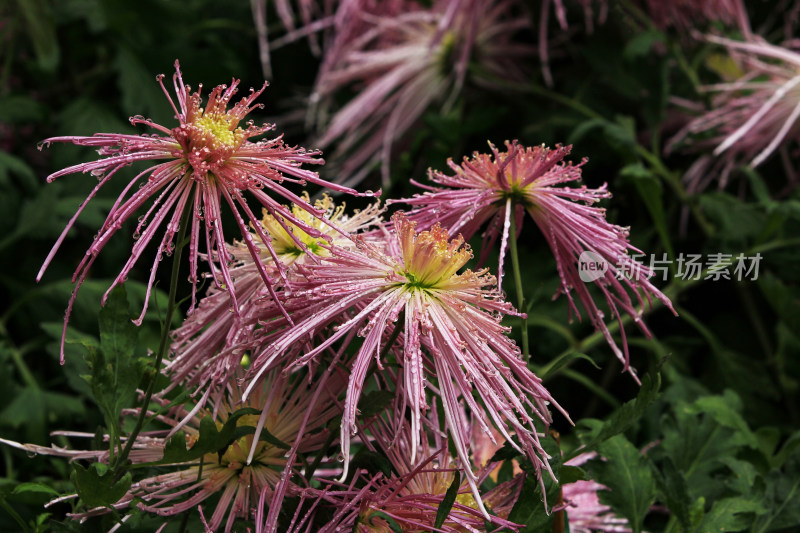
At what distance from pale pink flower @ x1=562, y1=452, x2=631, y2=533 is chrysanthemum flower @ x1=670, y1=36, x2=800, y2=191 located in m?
0.41

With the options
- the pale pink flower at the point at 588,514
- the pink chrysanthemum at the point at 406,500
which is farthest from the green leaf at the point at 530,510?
the pale pink flower at the point at 588,514

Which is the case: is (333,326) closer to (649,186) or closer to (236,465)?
(236,465)

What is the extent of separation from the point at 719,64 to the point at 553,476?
2.34ft

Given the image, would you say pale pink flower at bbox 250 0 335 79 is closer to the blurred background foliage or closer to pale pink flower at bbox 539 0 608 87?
the blurred background foliage

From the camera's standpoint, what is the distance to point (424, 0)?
3.01 feet

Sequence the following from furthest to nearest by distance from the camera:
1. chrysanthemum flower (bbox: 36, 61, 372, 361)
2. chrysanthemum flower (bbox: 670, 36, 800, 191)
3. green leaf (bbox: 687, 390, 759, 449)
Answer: chrysanthemum flower (bbox: 670, 36, 800, 191) → green leaf (bbox: 687, 390, 759, 449) → chrysanthemum flower (bbox: 36, 61, 372, 361)

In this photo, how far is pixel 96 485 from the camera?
1.03 ft

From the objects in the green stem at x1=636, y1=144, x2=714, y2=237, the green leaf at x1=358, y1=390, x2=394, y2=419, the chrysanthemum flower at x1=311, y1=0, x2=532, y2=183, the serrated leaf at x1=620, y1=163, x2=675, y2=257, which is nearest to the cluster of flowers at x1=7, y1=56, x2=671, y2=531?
the green leaf at x1=358, y1=390, x2=394, y2=419

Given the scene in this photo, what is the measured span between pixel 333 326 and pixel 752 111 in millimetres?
605

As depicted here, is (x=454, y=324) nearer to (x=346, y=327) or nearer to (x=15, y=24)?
(x=346, y=327)

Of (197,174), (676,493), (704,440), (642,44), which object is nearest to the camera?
(197,174)

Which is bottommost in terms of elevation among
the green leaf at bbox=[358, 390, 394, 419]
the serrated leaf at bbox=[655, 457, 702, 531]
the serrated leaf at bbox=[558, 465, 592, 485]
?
the serrated leaf at bbox=[655, 457, 702, 531]

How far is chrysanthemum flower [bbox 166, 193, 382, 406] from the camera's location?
333 mm

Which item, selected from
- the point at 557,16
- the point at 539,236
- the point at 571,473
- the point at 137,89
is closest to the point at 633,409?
the point at 571,473
